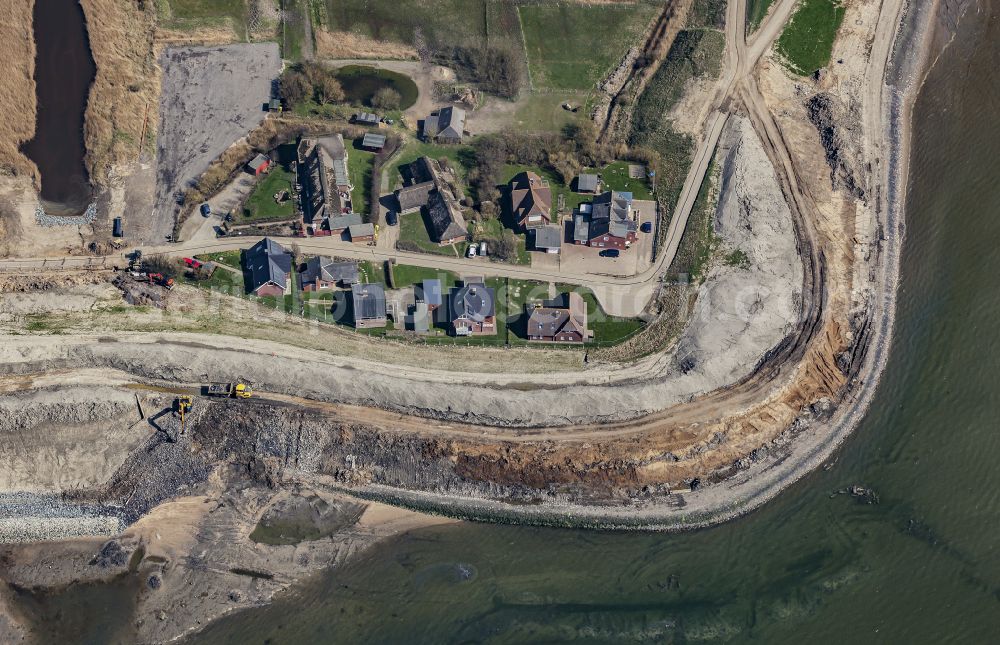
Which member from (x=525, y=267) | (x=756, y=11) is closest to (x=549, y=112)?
(x=525, y=267)

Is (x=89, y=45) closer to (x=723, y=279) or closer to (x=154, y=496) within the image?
(x=154, y=496)

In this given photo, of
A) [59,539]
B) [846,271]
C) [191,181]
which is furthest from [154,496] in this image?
[846,271]

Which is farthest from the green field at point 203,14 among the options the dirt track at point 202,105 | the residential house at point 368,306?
the residential house at point 368,306

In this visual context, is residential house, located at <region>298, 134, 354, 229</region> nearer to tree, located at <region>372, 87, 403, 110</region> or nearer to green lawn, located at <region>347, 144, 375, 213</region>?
green lawn, located at <region>347, 144, 375, 213</region>

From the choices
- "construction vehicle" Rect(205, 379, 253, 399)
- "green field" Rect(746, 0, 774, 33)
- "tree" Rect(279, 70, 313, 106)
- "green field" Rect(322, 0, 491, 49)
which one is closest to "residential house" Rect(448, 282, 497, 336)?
"construction vehicle" Rect(205, 379, 253, 399)

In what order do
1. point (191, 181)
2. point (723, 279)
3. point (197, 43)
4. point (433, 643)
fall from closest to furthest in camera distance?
1. point (433, 643)
2. point (723, 279)
3. point (191, 181)
4. point (197, 43)

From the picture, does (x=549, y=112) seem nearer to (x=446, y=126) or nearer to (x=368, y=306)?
(x=446, y=126)

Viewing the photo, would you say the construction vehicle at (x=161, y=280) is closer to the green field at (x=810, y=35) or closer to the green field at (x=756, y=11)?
the green field at (x=756, y=11)
